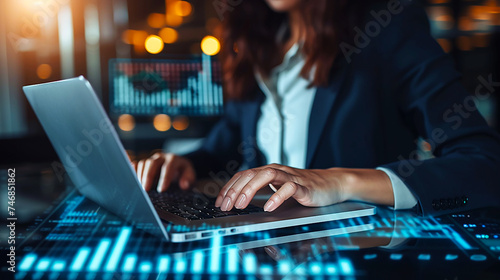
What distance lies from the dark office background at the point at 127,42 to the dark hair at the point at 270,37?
47.9 inches

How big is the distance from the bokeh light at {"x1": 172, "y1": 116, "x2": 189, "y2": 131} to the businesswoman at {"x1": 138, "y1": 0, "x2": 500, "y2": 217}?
1.53 meters

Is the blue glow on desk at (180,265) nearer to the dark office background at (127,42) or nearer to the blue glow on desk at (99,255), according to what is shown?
the blue glow on desk at (99,255)

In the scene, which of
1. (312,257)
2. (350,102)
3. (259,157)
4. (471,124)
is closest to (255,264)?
(312,257)

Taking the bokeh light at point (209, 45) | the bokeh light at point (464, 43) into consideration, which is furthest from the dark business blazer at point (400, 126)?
the bokeh light at point (464, 43)

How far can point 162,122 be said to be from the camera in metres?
3.13

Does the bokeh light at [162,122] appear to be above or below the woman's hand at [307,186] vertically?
below

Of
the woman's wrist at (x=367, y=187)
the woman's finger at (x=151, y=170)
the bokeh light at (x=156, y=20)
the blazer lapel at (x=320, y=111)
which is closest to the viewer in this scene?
the woman's wrist at (x=367, y=187)

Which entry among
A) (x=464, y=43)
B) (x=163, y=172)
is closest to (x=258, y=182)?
(x=163, y=172)

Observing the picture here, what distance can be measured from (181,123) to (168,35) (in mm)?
749

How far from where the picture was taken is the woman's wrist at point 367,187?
737mm

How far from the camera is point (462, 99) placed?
983 millimetres

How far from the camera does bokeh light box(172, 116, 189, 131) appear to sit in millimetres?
Result: 3128

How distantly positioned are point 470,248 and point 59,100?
575mm

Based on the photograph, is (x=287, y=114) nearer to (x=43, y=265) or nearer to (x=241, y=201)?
(x=241, y=201)
